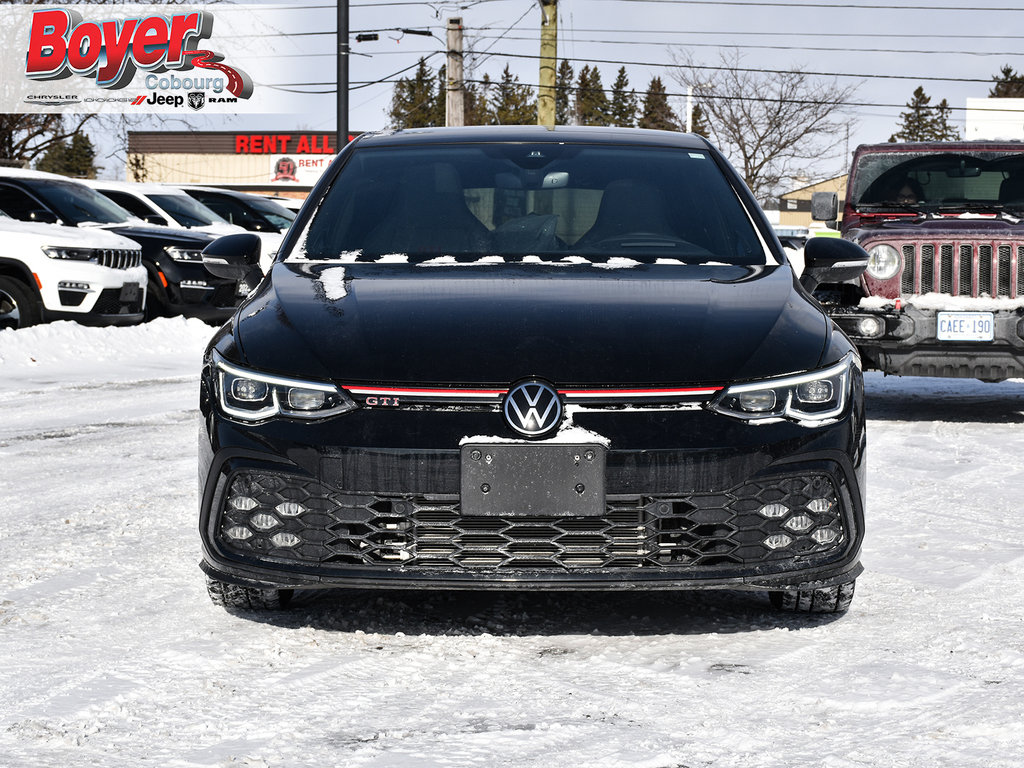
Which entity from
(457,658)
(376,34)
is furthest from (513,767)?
(376,34)

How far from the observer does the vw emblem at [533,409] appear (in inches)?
129

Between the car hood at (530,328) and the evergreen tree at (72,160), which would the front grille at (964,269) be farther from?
the evergreen tree at (72,160)

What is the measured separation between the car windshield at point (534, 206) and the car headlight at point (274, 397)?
1.01 metres

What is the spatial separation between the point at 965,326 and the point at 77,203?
9.63 metres

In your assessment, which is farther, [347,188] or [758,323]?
[347,188]

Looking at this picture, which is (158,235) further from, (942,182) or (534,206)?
(534,206)

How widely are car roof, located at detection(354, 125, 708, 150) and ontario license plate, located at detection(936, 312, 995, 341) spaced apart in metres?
3.61

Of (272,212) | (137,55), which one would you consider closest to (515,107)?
(137,55)

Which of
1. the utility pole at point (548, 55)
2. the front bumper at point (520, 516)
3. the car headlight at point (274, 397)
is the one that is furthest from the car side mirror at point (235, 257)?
the utility pole at point (548, 55)

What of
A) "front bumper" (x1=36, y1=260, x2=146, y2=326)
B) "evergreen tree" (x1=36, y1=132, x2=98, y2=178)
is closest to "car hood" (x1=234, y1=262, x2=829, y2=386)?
"front bumper" (x1=36, y1=260, x2=146, y2=326)

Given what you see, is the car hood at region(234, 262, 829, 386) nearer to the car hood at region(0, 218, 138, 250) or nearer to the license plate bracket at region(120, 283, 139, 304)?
the car hood at region(0, 218, 138, 250)

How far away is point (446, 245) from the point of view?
4.44 meters

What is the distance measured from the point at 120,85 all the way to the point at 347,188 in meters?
29.7

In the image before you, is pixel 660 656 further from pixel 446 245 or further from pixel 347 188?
pixel 347 188
